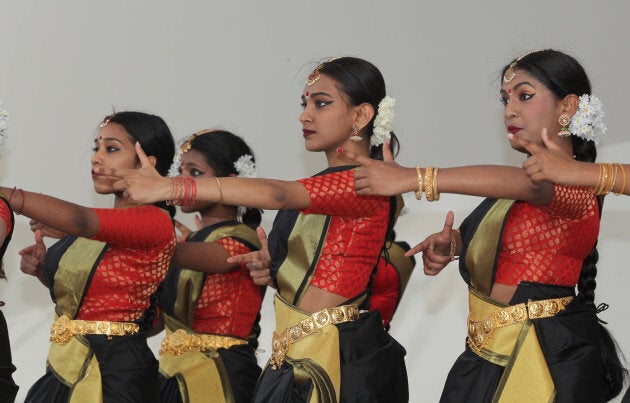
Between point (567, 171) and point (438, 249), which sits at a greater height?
point (567, 171)

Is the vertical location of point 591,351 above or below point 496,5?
below

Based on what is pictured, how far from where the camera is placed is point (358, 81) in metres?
3.46

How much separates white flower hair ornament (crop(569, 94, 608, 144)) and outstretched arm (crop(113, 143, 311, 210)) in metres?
0.91

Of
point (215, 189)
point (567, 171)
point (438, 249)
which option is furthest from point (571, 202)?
point (215, 189)

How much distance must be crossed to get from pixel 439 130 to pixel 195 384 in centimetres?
219

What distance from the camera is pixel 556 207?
2969 mm

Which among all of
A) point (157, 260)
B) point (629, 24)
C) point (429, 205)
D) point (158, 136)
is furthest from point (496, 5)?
point (157, 260)

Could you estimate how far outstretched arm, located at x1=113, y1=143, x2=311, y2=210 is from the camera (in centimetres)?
276

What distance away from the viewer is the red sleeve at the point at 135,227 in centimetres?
333

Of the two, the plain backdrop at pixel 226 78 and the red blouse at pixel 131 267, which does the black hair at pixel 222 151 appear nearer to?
the red blouse at pixel 131 267

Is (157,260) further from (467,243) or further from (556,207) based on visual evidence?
(556,207)

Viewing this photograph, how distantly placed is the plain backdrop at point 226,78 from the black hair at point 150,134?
1.68m

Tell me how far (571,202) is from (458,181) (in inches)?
15.9

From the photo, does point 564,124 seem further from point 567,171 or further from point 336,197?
point 336,197
